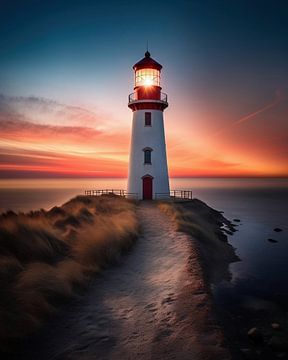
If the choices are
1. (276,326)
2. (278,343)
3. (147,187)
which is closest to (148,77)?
(147,187)

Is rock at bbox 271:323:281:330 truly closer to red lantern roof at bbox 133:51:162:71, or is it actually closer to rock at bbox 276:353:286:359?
rock at bbox 276:353:286:359

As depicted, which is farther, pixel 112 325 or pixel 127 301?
pixel 127 301

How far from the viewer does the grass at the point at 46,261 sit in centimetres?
680

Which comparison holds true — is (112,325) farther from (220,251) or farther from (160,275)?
(220,251)

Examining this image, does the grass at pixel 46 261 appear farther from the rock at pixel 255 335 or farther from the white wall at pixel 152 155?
the white wall at pixel 152 155

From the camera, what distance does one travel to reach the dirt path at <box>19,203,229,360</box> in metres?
5.96

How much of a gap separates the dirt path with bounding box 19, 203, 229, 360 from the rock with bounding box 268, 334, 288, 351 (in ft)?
5.44

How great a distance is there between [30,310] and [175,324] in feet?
10.6

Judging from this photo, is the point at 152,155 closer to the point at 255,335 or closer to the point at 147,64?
the point at 147,64

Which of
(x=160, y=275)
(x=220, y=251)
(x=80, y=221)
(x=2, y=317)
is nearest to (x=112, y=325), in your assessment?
(x=2, y=317)

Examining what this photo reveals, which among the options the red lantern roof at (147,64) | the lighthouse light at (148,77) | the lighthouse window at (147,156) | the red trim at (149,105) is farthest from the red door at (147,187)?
the red lantern roof at (147,64)

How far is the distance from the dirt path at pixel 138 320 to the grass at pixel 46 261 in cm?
44

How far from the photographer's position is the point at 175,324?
6.99m

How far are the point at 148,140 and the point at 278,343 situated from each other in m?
22.7
